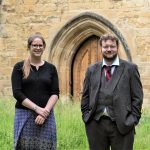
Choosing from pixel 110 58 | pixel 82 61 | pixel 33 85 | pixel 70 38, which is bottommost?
Answer: pixel 33 85

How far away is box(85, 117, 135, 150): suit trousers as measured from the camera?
5.93 metres

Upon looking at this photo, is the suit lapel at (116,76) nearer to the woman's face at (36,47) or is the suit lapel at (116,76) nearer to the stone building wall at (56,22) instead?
the woman's face at (36,47)

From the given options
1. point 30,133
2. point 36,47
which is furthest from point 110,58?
point 30,133

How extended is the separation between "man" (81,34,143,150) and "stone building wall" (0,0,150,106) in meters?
7.00

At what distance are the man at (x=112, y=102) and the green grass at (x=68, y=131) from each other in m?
3.16

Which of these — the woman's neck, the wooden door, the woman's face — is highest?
the wooden door

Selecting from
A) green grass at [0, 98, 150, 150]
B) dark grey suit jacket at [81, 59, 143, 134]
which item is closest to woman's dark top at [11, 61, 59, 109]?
dark grey suit jacket at [81, 59, 143, 134]

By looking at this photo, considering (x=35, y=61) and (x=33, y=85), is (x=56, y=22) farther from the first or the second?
(x=33, y=85)

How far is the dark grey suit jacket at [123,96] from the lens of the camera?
5.86 metres

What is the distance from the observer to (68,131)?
9.77 metres

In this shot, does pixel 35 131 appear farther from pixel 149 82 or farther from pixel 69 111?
pixel 149 82

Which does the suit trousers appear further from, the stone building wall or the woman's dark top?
the stone building wall

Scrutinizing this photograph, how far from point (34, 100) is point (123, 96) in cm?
116

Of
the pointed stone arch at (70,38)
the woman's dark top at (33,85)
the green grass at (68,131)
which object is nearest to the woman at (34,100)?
the woman's dark top at (33,85)
